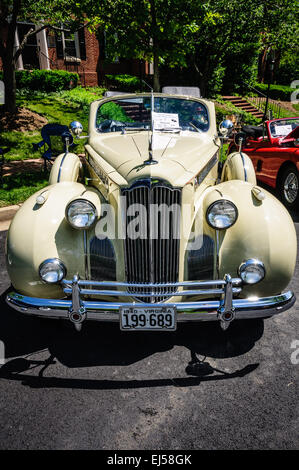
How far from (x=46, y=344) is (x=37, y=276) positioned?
0.77m

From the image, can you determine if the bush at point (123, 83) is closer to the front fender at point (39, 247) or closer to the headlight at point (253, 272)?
the front fender at point (39, 247)

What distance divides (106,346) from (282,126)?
276 inches

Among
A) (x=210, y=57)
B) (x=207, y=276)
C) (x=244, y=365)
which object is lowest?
(x=244, y=365)

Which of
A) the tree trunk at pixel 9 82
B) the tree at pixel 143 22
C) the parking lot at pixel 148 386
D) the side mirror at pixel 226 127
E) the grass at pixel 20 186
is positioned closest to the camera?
the parking lot at pixel 148 386

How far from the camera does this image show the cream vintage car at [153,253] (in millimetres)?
2582

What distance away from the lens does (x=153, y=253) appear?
9.01 ft

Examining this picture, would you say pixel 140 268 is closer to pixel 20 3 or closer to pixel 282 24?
pixel 20 3

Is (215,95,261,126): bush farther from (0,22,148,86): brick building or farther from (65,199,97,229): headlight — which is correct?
(65,199,97,229): headlight

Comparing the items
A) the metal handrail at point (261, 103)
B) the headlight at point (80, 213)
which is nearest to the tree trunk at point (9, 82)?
the headlight at point (80, 213)

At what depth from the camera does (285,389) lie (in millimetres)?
2588

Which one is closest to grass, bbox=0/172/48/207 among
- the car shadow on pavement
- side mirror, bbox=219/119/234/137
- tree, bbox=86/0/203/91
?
the car shadow on pavement

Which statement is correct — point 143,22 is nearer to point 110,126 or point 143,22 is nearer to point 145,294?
point 110,126

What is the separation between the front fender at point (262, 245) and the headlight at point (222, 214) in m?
0.11
